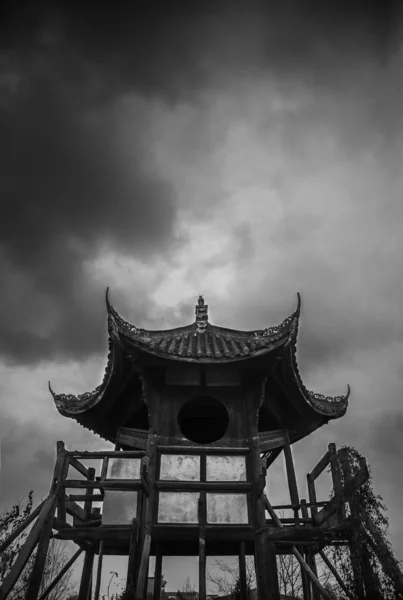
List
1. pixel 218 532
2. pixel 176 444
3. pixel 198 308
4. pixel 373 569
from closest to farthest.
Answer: pixel 373 569, pixel 218 532, pixel 176 444, pixel 198 308

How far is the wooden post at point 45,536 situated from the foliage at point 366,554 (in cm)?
508

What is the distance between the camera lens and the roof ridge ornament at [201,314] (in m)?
13.3

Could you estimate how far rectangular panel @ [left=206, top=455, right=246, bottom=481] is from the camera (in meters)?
9.66

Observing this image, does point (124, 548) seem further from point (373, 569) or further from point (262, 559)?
point (373, 569)

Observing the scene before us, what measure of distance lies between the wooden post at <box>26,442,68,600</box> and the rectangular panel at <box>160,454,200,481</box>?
2.00m

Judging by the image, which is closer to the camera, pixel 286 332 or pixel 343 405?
pixel 286 332

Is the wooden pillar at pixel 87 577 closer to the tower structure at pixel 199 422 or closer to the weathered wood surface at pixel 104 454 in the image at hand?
the tower structure at pixel 199 422

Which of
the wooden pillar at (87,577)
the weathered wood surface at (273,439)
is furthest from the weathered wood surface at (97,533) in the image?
the weathered wood surface at (273,439)

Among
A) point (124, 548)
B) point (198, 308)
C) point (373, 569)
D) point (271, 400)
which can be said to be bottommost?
point (373, 569)

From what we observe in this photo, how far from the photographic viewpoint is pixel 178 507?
9.28 meters

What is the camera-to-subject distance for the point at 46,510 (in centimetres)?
805

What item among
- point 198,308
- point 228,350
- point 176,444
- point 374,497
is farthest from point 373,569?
point 198,308

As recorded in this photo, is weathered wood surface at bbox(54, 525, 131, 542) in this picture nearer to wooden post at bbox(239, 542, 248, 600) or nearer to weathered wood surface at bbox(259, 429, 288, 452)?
wooden post at bbox(239, 542, 248, 600)

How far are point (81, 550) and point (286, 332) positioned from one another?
268 inches
